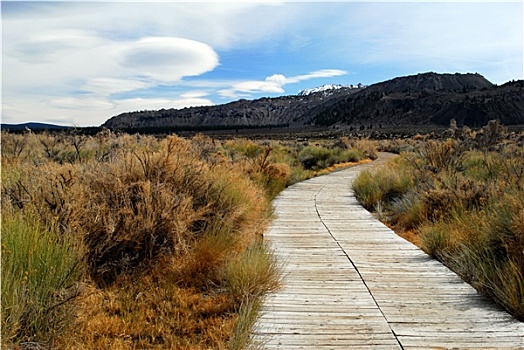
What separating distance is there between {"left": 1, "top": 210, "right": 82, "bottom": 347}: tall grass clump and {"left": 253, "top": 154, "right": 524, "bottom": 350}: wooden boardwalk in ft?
5.50

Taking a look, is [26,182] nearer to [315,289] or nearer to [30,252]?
[30,252]

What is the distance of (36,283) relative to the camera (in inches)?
148

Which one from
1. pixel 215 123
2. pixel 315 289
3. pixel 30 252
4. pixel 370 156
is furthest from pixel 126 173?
pixel 215 123

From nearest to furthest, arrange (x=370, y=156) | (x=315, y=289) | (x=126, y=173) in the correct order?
1. (x=315, y=289)
2. (x=126, y=173)
3. (x=370, y=156)

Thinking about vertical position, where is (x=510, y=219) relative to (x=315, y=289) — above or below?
above

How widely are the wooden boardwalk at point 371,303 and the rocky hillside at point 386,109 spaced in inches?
3168

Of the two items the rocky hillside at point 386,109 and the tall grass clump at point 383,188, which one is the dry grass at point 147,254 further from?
the rocky hillside at point 386,109

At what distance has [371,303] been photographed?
477cm

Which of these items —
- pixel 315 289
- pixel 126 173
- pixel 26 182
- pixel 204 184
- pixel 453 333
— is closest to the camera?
pixel 453 333

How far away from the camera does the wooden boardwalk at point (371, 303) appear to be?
3.95m

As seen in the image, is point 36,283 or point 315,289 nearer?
point 36,283

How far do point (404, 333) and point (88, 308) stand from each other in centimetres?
293

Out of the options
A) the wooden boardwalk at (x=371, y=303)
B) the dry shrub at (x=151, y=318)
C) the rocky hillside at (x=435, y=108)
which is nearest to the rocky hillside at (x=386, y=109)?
the rocky hillside at (x=435, y=108)

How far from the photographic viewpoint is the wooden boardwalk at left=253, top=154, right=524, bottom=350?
3951 millimetres
